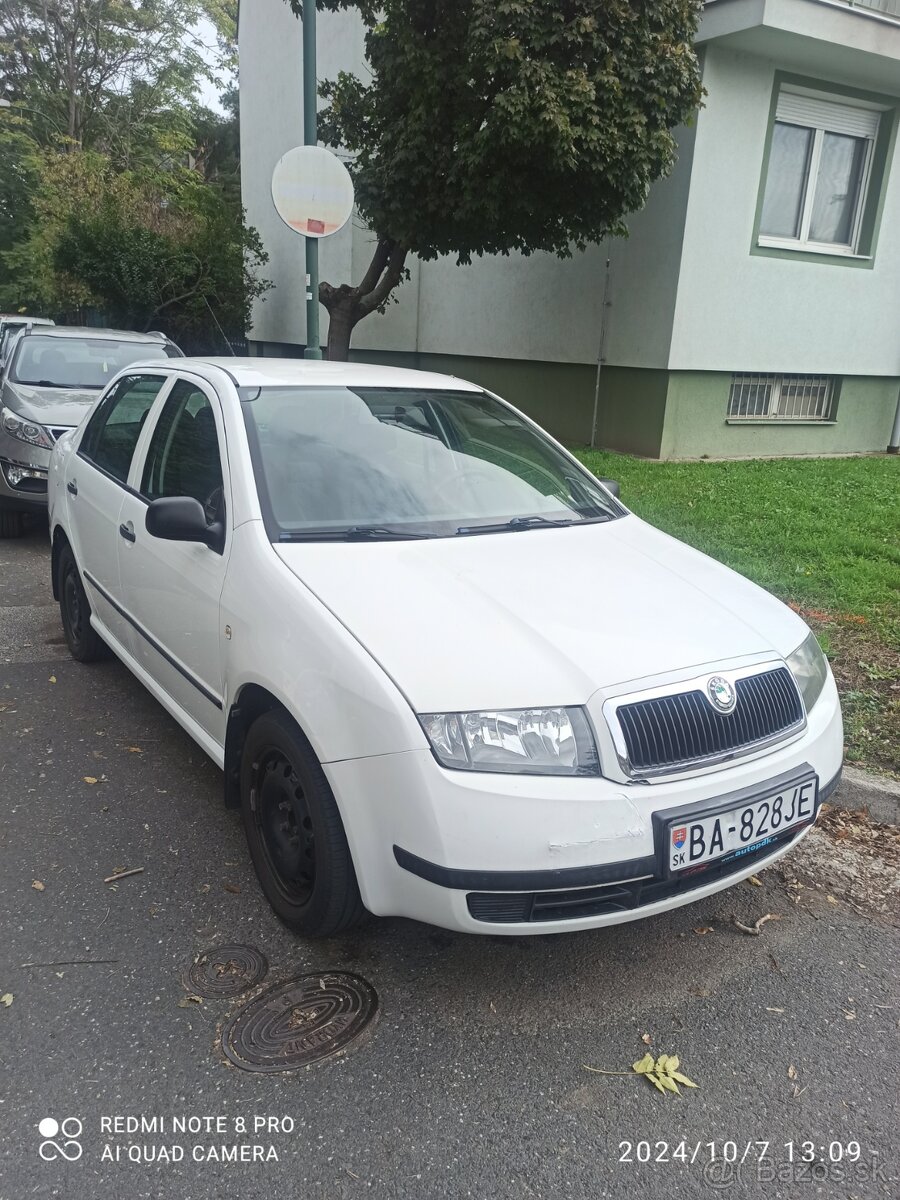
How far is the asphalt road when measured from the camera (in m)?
2.03

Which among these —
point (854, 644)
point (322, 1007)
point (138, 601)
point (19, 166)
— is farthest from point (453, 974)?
point (19, 166)

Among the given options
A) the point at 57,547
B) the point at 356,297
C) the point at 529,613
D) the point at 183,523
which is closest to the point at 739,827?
the point at 529,613

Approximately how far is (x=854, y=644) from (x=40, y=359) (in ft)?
24.5

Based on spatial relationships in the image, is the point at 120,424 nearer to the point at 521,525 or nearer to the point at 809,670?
the point at 521,525

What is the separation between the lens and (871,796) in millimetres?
3643

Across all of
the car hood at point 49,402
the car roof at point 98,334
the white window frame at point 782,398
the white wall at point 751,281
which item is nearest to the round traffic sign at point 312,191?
the car hood at point 49,402

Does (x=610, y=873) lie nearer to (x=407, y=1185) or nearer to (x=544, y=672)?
(x=544, y=672)

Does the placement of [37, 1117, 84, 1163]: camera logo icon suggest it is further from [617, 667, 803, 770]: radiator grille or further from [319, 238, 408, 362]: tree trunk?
[319, 238, 408, 362]: tree trunk

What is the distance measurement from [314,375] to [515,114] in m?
5.84

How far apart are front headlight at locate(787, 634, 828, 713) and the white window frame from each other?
29.5 ft

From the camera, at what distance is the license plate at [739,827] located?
2312 millimetres

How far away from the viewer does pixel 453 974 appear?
2650mm

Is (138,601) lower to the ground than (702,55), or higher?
lower

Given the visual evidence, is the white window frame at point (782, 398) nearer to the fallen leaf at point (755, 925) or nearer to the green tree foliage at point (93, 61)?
the fallen leaf at point (755, 925)
